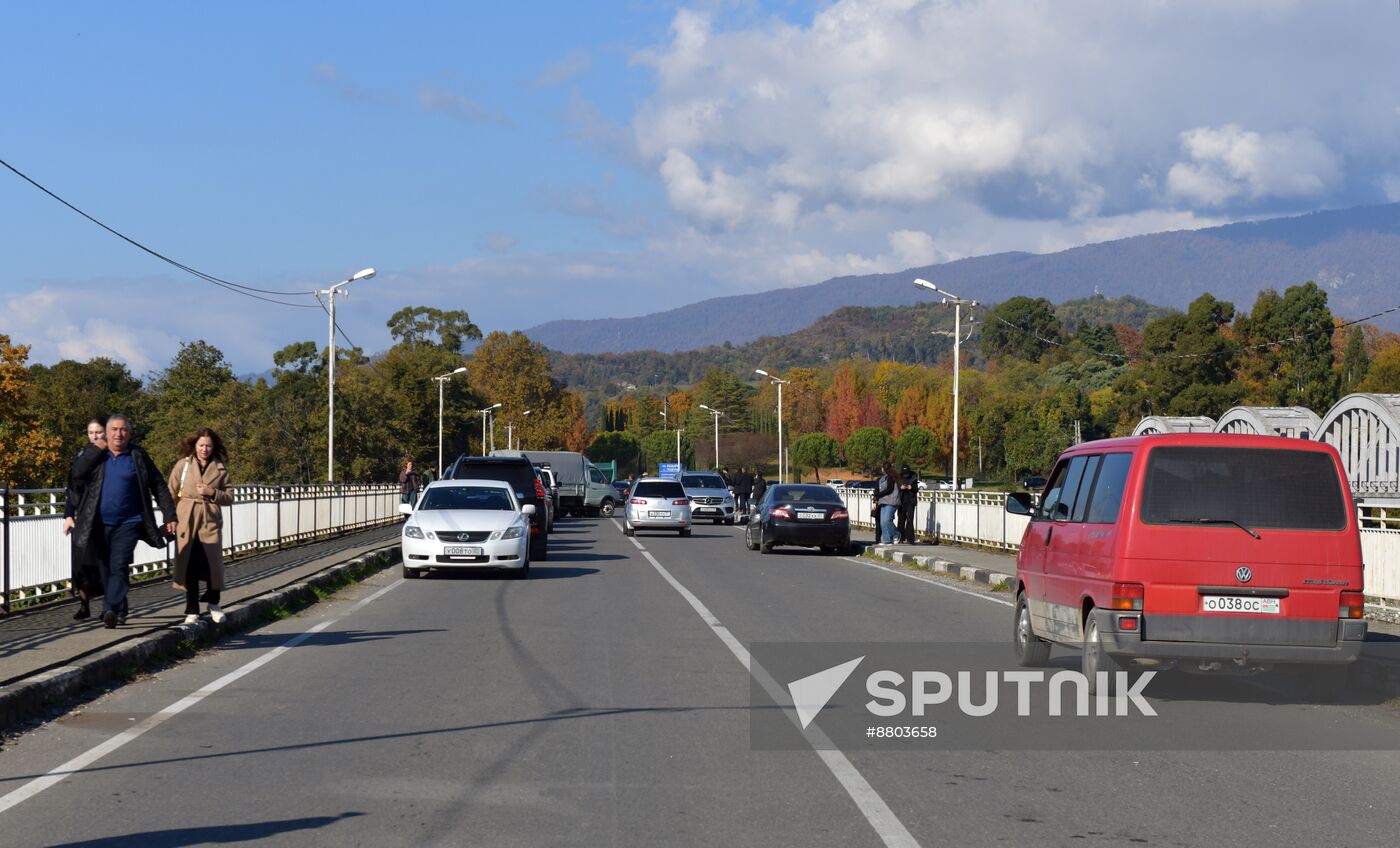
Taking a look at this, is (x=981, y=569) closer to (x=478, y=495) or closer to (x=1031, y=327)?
(x=478, y=495)

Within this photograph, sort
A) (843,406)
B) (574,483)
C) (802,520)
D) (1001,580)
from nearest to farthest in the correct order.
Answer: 1. (1001,580)
2. (802,520)
3. (574,483)
4. (843,406)

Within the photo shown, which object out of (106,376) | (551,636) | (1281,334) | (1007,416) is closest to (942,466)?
(1007,416)

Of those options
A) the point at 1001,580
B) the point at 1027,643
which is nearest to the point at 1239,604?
the point at 1027,643

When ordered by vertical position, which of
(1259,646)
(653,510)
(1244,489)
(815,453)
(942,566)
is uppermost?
(1244,489)

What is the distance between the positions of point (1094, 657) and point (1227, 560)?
110cm

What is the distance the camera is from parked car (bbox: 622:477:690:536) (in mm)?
40062

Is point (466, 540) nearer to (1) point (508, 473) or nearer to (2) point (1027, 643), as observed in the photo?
(1) point (508, 473)

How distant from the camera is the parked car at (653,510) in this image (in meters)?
40.1

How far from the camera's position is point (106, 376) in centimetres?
11156

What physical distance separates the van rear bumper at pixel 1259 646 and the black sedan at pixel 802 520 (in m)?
20.8

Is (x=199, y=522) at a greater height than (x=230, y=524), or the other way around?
(x=199, y=522)

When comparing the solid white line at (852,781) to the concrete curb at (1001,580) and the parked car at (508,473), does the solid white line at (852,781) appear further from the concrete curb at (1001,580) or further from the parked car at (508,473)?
the parked car at (508,473)

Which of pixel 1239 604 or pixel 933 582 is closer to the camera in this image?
pixel 1239 604

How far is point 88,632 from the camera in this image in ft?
41.0
